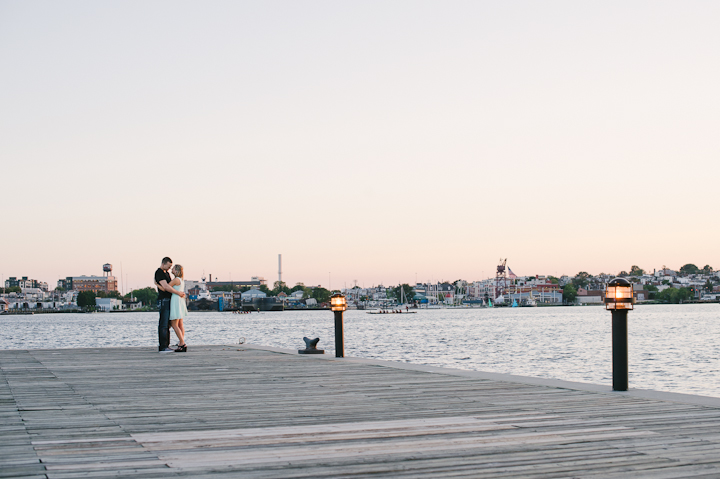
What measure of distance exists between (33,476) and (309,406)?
3.13 meters

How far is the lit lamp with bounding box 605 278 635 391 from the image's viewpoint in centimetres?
761

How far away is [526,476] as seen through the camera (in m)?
3.85

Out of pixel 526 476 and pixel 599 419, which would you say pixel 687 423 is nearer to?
pixel 599 419

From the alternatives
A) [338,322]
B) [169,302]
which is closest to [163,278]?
[169,302]

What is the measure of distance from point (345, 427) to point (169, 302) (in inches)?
356

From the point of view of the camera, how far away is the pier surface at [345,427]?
408 centimetres

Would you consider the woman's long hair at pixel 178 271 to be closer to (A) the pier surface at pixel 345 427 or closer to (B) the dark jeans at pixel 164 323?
(B) the dark jeans at pixel 164 323

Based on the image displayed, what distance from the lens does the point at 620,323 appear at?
309 inches

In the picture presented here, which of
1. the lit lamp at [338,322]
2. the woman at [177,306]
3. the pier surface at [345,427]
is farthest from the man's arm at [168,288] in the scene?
the pier surface at [345,427]

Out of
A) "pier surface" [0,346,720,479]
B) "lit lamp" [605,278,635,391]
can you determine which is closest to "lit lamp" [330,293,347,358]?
"pier surface" [0,346,720,479]

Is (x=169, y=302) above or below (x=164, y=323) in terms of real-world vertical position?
above

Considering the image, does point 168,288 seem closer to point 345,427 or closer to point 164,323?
point 164,323

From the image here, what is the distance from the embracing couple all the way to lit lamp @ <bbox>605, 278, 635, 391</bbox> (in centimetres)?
820

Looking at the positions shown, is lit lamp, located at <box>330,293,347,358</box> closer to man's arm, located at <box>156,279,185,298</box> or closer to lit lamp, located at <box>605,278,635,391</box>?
man's arm, located at <box>156,279,185,298</box>
